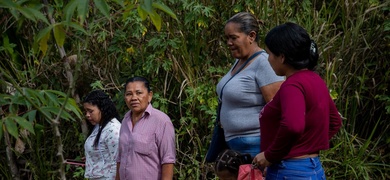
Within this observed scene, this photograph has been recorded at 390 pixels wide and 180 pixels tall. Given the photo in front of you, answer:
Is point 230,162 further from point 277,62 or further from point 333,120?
point 277,62

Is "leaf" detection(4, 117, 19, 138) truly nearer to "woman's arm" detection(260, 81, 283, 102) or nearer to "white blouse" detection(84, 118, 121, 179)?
"woman's arm" detection(260, 81, 283, 102)

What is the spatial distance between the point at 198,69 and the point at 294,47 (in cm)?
367

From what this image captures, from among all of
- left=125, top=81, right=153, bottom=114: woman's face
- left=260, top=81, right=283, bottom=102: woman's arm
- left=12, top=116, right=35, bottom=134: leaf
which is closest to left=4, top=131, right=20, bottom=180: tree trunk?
left=125, top=81, right=153, bottom=114: woman's face

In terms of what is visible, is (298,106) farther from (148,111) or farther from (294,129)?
(148,111)

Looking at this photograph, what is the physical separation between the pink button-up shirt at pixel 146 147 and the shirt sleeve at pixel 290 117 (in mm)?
1861

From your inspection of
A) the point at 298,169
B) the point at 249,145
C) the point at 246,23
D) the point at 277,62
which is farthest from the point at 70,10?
the point at 246,23

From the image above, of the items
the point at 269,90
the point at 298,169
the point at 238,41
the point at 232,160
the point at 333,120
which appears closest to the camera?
the point at 298,169

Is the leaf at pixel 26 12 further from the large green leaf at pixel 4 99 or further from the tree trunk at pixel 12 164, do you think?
the tree trunk at pixel 12 164

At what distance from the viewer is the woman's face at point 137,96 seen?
551 cm

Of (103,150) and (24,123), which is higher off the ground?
(24,123)

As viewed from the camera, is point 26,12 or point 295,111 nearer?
point 26,12

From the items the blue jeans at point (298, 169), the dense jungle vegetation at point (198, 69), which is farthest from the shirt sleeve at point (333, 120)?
the dense jungle vegetation at point (198, 69)

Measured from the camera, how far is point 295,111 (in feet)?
11.8

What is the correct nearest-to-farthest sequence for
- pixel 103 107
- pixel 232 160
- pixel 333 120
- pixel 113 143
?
pixel 333 120
pixel 232 160
pixel 113 143
pixel 103 107
